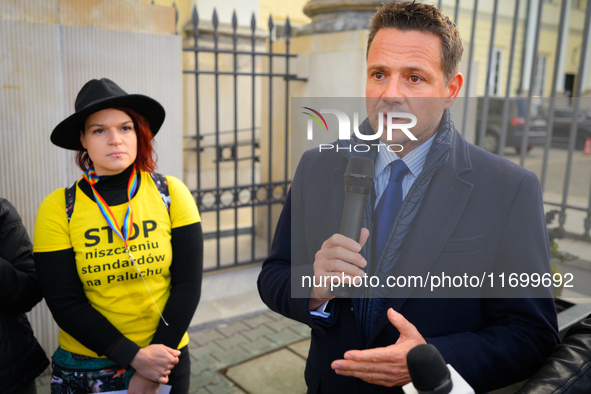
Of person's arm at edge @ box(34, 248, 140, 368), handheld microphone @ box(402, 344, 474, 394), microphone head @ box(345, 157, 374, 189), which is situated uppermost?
microphone head @ box(345, 157, 374, 189)

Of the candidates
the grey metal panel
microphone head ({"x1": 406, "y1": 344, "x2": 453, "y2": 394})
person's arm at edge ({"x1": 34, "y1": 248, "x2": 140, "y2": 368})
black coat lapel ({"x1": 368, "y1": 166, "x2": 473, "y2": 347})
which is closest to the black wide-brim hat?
person's arm at edge ({"x1": 34, "y1": 248, "x2": 140, "y2": 368})

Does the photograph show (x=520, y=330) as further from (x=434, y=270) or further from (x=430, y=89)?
(x=430, y=89)

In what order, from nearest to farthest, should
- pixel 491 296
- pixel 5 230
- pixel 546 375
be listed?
pixel 546 375 < pixel 491 296 < pixel 5 230

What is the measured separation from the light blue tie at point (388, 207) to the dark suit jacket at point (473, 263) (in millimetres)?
76

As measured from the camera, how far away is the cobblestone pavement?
3.42m

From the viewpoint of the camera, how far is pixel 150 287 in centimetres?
216

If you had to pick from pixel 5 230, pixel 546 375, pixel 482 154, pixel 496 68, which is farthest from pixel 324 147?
pixel 496 68

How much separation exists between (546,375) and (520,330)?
0.14m

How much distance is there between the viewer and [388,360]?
130cm

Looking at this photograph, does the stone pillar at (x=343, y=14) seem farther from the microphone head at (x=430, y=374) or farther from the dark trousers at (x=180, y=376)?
the microphone head at (x=430, y=374)

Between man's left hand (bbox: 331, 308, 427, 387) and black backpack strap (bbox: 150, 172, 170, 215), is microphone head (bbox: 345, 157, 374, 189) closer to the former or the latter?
man's left hand (bbox: 331, 308, 427, 387)

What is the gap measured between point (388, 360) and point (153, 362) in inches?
46.1

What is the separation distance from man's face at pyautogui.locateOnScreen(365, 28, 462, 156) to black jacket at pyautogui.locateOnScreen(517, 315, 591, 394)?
0.78 metres

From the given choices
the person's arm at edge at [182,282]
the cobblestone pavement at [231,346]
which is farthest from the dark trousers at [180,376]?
the cobblestone pavement at [231,346]
